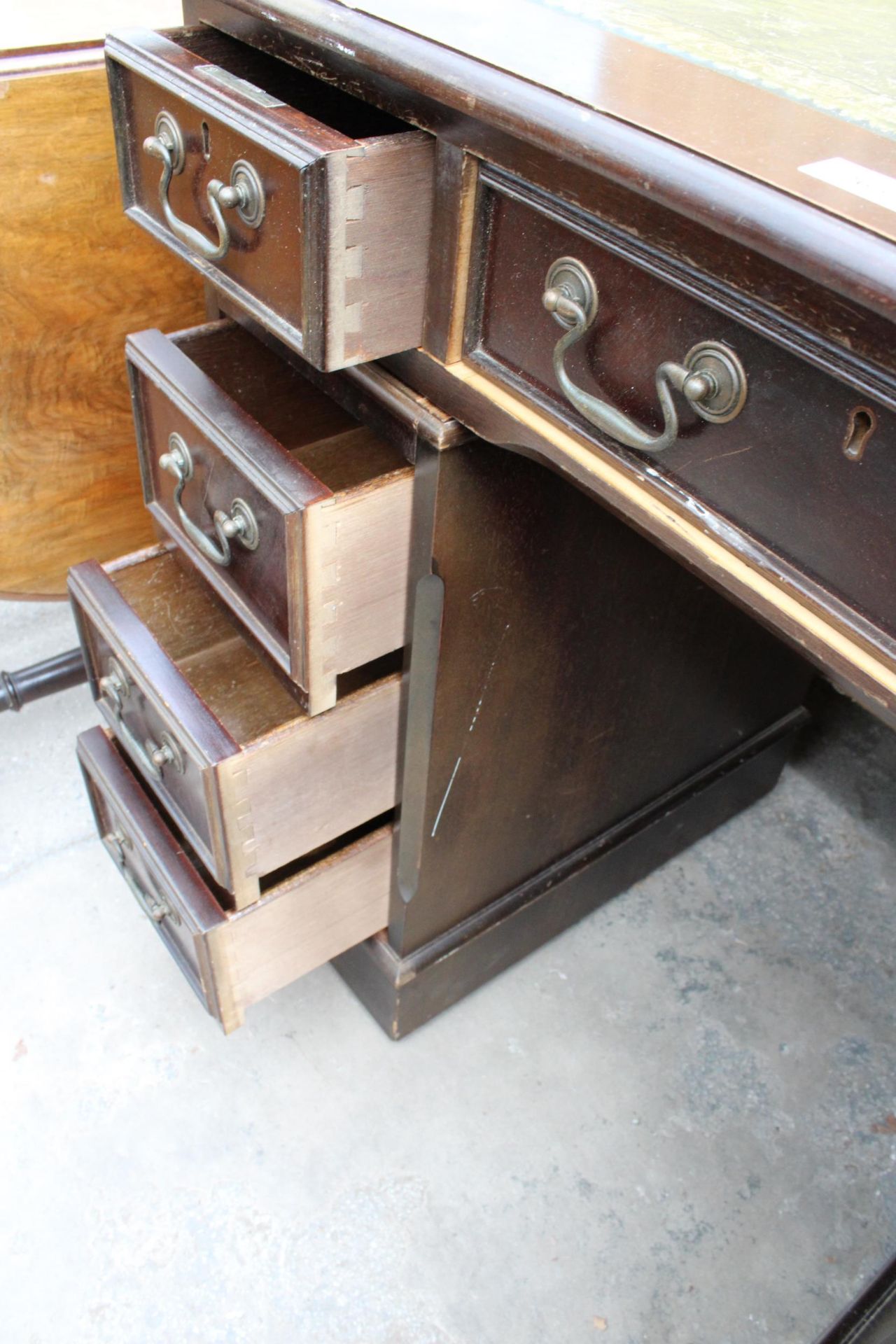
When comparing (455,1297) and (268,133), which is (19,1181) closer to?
(455,1297)

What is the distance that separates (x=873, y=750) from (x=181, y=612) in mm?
1130

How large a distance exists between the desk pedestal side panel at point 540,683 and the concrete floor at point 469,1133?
0.63 ft

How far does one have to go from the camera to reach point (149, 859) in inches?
39.3

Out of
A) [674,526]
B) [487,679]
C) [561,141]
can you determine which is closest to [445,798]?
[487,679]

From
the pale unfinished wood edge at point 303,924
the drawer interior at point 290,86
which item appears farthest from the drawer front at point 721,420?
the pale unfinished wood edge at point 303,924

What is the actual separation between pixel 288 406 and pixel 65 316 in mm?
401

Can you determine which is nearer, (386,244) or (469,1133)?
(386,244)

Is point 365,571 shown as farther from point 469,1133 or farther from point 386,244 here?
point 469,1133

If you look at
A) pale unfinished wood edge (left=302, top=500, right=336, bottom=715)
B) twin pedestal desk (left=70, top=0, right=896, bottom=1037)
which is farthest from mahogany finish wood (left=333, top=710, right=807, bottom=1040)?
pale unfinished wood edge (left=302, top=500, right=336, bottom=715)

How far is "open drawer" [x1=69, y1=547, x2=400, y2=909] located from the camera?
2.77 feet

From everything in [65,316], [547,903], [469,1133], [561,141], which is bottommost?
[469,1133]

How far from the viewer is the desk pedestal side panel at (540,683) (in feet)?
2.71

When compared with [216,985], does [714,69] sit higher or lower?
higher

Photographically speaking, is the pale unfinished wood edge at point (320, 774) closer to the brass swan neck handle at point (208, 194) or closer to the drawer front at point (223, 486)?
the drawer front at point (223, 486)
